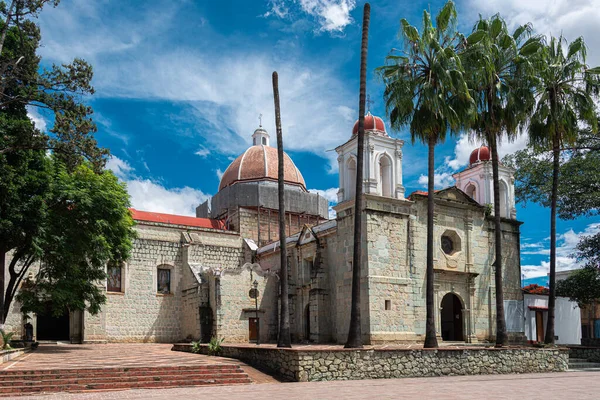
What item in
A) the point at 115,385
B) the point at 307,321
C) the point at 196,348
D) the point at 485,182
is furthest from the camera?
the point at 485,182

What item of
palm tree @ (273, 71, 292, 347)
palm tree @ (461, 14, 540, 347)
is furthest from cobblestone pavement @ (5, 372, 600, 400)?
palm tree @ (461, 14, 540, 347)

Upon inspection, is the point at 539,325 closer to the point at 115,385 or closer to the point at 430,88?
the point at 430,88

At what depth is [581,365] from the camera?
912 inches

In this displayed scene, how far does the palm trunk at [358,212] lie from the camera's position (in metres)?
17.2

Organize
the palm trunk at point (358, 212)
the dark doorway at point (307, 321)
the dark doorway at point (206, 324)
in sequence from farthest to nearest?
the dark doorway at point (307, 321) < the dark doorway at point (206, 324) < the palm trunk at point (358, 212)

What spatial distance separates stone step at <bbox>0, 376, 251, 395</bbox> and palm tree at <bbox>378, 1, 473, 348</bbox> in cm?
790

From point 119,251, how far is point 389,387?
14.1 meters

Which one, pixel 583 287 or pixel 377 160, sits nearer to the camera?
pixel 377 160

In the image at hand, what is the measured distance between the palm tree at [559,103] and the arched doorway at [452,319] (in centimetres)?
661

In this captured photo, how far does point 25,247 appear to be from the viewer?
835 inches

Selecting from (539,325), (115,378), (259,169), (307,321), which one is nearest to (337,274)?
(307,321)

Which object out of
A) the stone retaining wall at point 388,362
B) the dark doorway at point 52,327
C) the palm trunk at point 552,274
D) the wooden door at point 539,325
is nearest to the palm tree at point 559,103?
the palm trunk at point 552,274

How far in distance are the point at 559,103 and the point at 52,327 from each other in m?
26.7

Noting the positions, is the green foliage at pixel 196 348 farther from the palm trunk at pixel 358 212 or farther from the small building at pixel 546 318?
the small building at pixel 546 318
